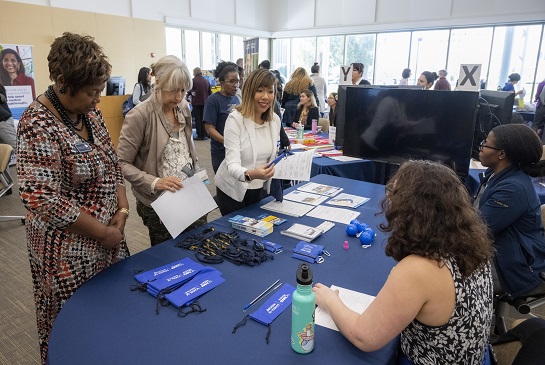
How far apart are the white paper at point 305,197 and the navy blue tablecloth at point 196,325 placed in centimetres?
73

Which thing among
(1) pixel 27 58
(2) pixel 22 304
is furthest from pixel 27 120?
(1) pixel 27 58

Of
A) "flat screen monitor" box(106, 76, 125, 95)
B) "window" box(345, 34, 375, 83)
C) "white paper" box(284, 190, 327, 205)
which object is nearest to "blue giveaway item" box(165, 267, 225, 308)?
"white paper" box(284, 190, 327, 205)

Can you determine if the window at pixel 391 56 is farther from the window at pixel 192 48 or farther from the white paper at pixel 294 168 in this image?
the white paper at pixel 294 168

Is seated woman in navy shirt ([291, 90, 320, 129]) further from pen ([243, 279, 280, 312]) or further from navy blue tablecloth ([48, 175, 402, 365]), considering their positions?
pen ([243, 279, 280, 312])

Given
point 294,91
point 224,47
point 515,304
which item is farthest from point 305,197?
point 224,47

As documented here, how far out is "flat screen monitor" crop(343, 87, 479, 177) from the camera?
2385 millimetres

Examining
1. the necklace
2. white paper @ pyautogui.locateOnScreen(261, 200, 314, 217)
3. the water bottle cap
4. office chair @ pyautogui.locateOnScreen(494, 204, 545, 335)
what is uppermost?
the necklace

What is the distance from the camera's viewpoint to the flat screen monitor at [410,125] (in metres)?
2.38

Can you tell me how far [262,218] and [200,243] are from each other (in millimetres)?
404

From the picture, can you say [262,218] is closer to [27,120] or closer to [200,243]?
[200,243]

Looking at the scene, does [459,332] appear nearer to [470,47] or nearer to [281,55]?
[470,47]

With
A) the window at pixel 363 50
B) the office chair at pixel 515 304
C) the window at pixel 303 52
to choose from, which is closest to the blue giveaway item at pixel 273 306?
the office chair at pixel 515 304

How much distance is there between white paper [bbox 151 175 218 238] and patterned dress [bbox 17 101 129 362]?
203mm

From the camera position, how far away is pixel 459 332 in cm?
105
